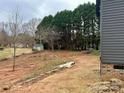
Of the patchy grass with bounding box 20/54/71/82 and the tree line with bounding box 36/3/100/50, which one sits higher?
the tree line with bounding box 36/3/100/50

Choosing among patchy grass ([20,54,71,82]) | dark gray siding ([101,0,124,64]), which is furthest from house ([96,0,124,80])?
patchy grass ([20,54,71,82])

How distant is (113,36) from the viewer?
1090 centimetres

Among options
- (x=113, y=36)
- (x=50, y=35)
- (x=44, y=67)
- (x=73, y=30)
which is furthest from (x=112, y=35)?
(x=50, y=35)

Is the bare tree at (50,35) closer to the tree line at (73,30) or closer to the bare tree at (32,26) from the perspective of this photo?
the tree line at (73,30)

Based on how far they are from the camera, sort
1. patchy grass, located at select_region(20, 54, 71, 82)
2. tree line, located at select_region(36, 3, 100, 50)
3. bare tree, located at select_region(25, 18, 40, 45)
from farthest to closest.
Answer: bare tree, located at select_region(25, 18, 40, 45)
tree line, located at select_region(36, 3, 100, 50)
patchy grass, located at select_region(20, 54, 71, 82)

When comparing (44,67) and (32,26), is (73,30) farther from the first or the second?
(44,67)

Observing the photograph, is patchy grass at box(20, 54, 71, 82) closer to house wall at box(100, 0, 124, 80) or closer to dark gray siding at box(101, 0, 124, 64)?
house wall at box(100, 0, 124, 80)

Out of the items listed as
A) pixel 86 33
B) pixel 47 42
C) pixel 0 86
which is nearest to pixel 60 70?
pixel 0 86

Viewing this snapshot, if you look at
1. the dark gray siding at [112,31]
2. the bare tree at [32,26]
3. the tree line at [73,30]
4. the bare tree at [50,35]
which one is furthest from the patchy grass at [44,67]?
the bare tree at [32,26]

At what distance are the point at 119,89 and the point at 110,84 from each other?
1.62 ft

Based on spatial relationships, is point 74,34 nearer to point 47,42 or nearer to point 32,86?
point 47,42

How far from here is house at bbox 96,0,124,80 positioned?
419 inches

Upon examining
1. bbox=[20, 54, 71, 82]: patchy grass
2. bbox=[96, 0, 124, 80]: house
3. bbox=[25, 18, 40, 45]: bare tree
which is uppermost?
bbox=[25, 18, 40, 45]: bare tree

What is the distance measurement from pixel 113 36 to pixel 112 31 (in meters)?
0.20
